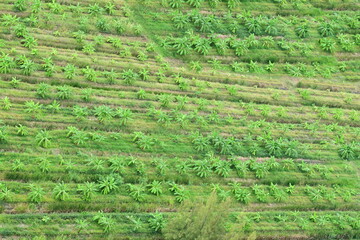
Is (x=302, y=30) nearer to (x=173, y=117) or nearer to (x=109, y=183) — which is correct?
(x=173, y=117)

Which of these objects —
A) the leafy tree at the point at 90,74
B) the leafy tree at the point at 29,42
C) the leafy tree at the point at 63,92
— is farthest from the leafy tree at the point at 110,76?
the leafy tree at the point at 29,42

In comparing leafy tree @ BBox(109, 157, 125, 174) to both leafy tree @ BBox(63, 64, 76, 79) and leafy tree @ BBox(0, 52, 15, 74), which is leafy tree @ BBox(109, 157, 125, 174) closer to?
leafy tree @ BBox(63, 64, 76, 79)

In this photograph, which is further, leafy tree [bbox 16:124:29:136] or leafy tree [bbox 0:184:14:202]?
leafy tree [bbox 16:124:29:136]

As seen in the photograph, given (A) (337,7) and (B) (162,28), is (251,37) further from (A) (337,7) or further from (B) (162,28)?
(A) (337,7)

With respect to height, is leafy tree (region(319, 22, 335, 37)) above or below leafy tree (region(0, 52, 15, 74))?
above

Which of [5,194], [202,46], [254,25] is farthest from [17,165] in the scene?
[254,25]

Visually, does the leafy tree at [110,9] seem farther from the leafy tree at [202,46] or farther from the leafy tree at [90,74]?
the leafy tree at [90,74]

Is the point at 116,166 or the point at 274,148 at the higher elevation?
the point at 274,148

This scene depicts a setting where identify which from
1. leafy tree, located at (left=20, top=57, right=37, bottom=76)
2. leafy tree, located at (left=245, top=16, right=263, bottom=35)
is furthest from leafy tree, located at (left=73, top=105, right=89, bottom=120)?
leafy tree, located at (left=245, top=16, right=263, bottom=35)
